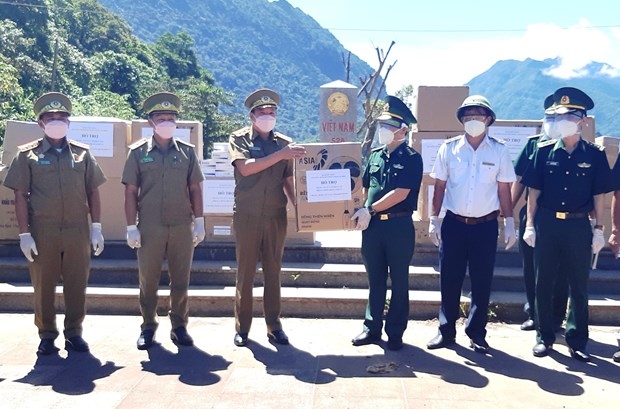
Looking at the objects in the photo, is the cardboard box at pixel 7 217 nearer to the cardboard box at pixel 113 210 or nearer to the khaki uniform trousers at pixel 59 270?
the cardboard box at pixel 113 210

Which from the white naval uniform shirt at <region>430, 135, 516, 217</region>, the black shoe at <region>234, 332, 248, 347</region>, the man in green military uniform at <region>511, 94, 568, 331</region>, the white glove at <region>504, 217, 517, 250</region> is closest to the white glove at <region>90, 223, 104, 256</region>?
the black shoe at <region>234, 332, 248, 347</region>

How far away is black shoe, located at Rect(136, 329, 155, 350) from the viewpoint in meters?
4.53

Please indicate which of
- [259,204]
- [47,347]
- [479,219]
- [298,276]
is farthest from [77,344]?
[479,219]

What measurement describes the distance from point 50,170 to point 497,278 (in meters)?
4.10

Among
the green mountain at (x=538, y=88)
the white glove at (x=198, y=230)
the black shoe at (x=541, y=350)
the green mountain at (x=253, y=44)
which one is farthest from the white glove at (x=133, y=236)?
the green mountain at (x=253, y=44)

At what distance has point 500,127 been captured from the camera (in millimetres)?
6211

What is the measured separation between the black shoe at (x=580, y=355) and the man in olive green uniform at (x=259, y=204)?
2.13 m

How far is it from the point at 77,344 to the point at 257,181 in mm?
1826

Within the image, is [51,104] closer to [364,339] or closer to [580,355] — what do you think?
[364,339]

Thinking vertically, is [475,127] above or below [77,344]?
above

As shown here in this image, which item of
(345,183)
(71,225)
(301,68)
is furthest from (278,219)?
(301,68)

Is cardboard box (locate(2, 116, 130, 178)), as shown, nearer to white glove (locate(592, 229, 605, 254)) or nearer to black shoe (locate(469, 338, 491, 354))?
black shoe (locate(469, 338, 491, 354))

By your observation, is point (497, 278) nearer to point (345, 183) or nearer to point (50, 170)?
point (345, 183)

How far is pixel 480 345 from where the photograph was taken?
14.7ft
